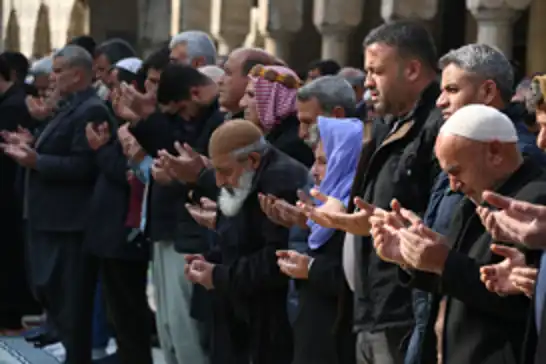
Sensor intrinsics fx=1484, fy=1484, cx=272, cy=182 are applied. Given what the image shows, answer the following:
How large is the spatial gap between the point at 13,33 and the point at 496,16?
1877cm

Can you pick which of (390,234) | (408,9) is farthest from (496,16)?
(390,234)

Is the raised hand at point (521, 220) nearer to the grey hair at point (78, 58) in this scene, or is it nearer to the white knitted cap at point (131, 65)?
the white knitted cap at point (131, 65)

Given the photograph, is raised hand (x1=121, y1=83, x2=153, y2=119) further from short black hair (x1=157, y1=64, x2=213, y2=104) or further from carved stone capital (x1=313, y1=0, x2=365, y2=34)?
carved stone capital (x1=313, y1=0, x2=365, y2=34)

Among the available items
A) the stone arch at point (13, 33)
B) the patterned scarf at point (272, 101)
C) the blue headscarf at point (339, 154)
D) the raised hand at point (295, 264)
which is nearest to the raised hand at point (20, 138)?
the patterned scarf at point (272, 101)

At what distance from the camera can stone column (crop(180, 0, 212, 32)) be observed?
20031mm

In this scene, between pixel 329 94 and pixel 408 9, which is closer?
pixel 329 94

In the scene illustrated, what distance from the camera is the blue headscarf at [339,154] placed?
581 cm

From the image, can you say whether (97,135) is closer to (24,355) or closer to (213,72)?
(213,72)

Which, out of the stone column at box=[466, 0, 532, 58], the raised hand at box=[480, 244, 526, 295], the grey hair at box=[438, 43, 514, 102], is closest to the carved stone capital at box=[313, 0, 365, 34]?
the stone column at box=[466, 0, 532, 58]

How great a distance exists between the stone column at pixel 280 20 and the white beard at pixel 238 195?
34.3 feet

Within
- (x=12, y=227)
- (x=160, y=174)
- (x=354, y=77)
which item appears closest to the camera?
(x=160, y=174)

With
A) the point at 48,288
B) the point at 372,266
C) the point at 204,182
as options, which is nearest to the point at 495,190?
the point at 372,266

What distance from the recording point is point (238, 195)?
6.52 m

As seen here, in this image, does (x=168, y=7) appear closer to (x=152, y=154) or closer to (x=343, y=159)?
(x=152, y=154)
